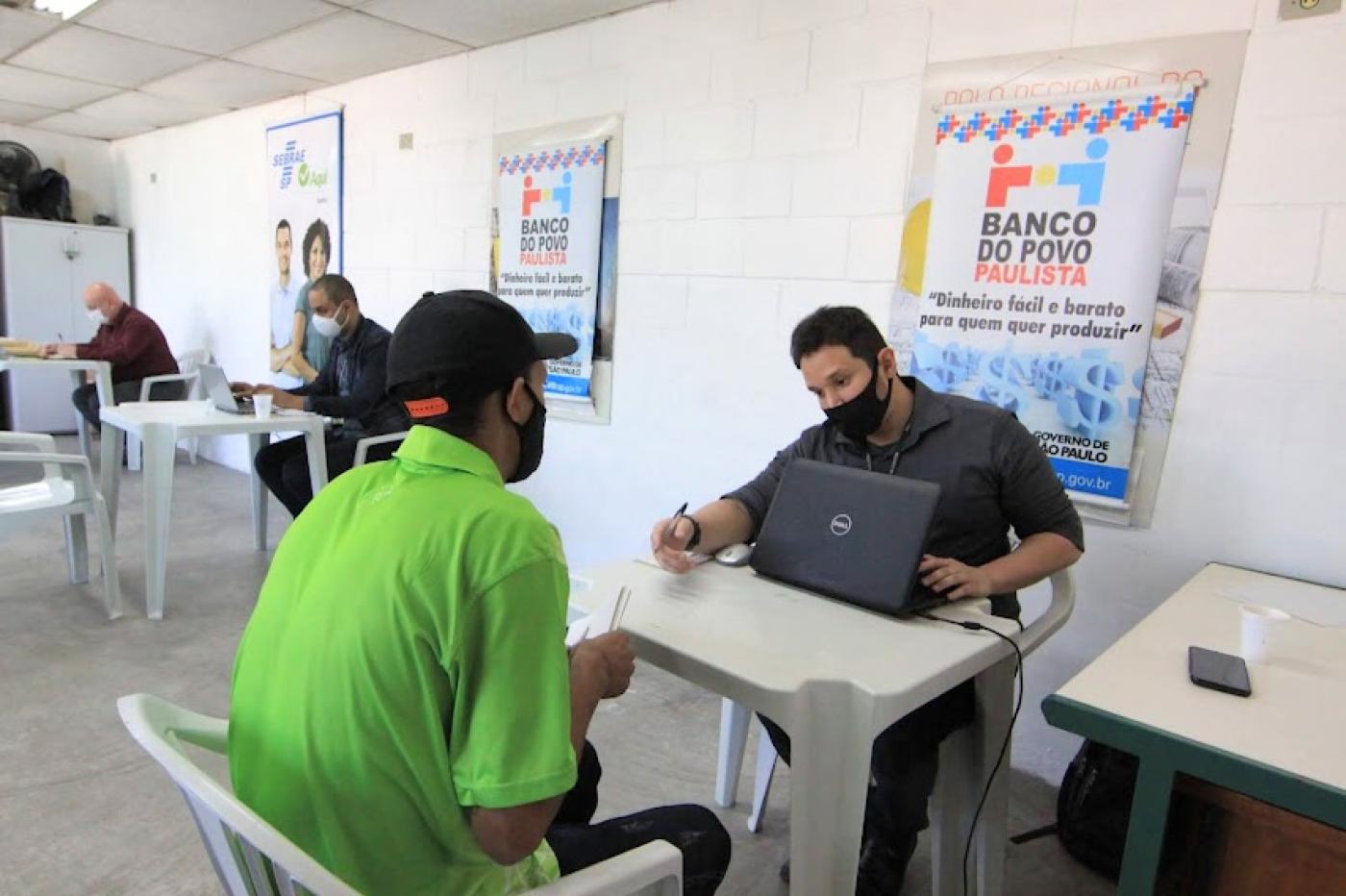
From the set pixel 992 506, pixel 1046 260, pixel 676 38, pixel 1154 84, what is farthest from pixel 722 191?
pixel 992 506

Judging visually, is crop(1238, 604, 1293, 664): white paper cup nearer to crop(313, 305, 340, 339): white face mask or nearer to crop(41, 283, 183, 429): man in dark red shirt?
crop(313, 305, 340, 339): white face mask

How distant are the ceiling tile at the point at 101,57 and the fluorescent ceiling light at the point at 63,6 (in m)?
0.19

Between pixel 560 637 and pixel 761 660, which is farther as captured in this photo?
pixel 761 660

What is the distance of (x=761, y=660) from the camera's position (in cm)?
110

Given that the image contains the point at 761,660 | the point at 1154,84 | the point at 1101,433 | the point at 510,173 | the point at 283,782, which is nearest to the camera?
the point at 283,782

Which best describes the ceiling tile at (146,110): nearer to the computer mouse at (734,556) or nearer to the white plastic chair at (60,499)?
the white plastic chair at (60,499)

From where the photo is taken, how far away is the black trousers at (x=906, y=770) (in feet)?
4.86

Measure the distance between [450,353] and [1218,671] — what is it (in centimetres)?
110

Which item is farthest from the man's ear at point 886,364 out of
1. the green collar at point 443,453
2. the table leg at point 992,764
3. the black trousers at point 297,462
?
the black trousers at point 297,462

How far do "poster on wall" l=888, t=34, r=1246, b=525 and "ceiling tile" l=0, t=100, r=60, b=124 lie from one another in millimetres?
6093

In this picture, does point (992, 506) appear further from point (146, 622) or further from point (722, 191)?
point (146, 622)

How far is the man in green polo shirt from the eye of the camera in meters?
0.77

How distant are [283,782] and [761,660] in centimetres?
59

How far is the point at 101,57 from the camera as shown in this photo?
407cm
